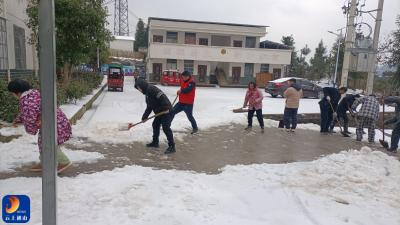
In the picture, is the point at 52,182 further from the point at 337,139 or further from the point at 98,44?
the point at 98,44

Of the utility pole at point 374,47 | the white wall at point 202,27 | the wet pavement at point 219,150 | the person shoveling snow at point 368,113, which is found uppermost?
the white wall at point 202,27

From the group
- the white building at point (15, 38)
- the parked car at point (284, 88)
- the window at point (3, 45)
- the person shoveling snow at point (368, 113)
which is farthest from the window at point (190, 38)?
the person shoveling snow at point (368, 113)

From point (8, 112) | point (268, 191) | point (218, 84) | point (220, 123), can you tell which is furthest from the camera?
point (218, 84)

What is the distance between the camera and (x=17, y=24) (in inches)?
528

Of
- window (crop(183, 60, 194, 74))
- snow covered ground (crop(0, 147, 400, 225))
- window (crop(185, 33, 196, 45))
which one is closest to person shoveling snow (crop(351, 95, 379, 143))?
snow covered ground (crop(0, 147, 400, 225))

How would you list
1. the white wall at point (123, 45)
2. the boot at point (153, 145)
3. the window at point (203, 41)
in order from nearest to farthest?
1. the boot at point (153, 145)
2. the window at point (203, 41)
3. the white wall at point (123, 45)

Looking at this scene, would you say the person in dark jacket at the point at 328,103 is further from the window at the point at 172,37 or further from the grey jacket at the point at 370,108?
the window at the point at 172,37

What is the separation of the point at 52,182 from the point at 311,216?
3.05 m

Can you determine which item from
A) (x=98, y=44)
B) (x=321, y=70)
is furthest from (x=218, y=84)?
(x=98, y=44)

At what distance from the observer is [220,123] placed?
11.7 m

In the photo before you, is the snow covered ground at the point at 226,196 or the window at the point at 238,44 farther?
the window at the point at 238,44

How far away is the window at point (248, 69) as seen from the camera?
142 ft

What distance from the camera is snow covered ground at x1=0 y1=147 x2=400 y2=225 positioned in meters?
4.10

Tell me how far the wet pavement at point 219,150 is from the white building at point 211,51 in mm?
30134
